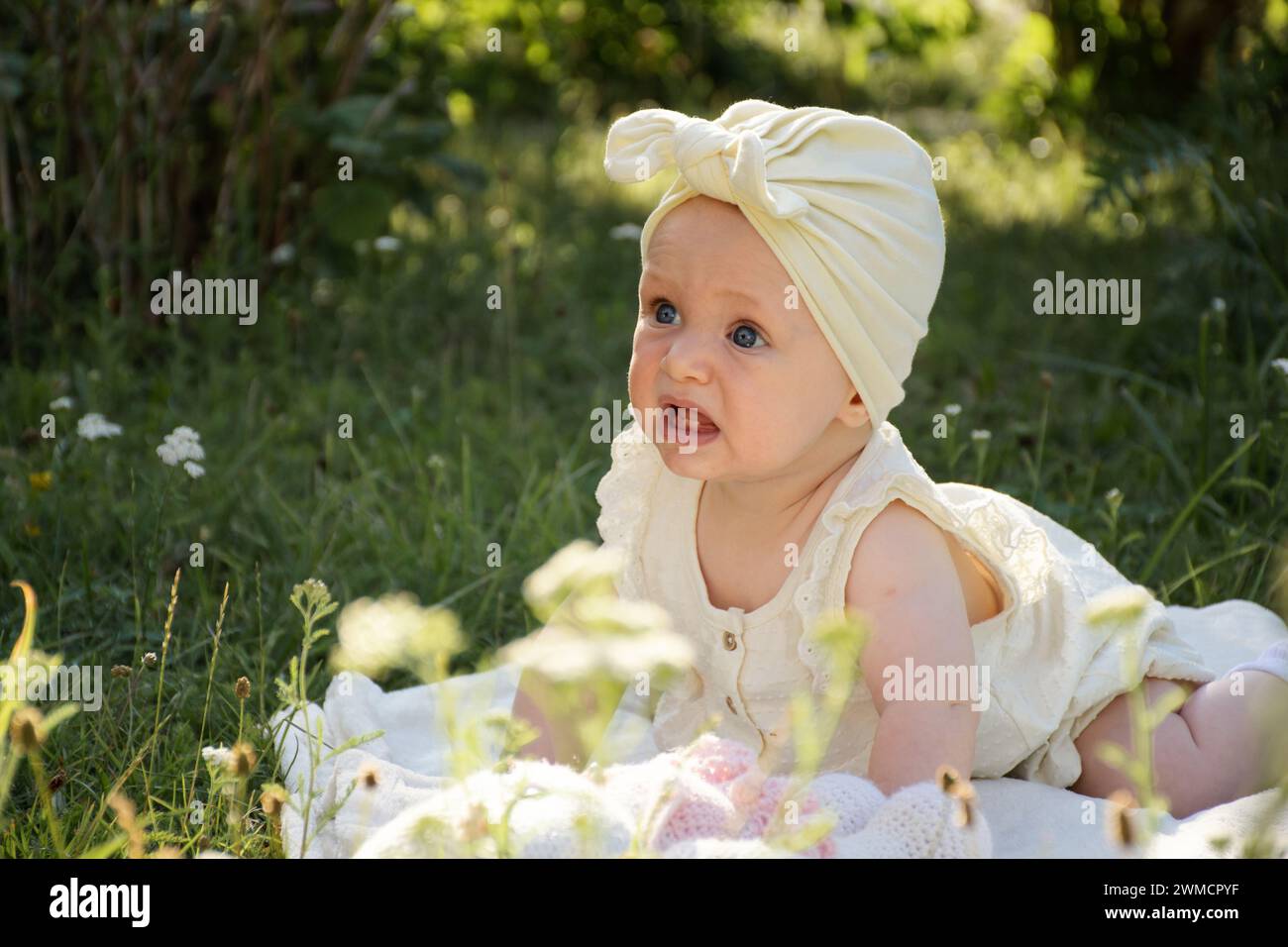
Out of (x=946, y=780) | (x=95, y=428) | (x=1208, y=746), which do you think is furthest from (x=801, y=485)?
(x=95, y=428)

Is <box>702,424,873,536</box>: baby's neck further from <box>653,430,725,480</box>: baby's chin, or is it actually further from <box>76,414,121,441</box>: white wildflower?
<box>76,414,121,441</box>: white wildflower

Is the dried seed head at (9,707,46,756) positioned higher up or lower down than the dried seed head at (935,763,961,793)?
higher up

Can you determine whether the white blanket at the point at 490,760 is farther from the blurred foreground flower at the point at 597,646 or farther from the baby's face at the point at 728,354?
the baby's face at the point at 728,354

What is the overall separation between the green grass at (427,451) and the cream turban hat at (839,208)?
3.20 ft

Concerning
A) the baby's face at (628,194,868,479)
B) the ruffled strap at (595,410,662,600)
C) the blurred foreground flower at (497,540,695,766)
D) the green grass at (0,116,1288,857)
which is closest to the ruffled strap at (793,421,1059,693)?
the baby's face at (628,194,868,479)

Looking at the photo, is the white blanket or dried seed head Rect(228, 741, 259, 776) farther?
the white blanket

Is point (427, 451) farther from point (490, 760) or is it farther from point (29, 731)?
point (29, 731)

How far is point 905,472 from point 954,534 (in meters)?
0.15

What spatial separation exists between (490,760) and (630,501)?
1.60ft

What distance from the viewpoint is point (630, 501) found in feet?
8.16

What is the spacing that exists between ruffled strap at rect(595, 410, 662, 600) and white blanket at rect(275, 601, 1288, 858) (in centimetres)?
27

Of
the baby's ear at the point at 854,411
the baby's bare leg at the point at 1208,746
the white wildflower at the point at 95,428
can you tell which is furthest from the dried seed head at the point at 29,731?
the baby's bare leg at the point at 1208,746

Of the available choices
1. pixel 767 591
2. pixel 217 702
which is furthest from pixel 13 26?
pixel 767 591

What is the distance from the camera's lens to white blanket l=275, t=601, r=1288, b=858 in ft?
6.68
